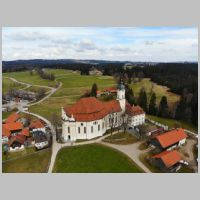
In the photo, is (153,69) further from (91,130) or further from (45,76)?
(91,130)

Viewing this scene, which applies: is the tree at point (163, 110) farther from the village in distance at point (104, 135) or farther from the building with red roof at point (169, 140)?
the building with red roof at point (169, 140)

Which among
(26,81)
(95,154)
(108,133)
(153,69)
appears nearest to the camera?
(95,154)

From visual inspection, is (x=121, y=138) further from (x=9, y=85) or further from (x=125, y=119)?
(x=9, y=85)

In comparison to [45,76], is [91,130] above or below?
below

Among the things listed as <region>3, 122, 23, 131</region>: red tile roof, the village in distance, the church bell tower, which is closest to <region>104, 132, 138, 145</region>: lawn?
the village in distance

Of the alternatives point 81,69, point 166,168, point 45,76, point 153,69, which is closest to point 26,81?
point 45,76

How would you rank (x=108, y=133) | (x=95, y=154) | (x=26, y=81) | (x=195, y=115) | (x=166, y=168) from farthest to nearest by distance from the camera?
(x=26, y=81) → (x=195, y=115) → (x=108, y=133) → (x=95, y=154) → (x=166, y=168)

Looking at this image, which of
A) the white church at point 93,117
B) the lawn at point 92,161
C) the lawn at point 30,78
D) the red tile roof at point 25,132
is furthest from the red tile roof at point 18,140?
the lawn at point 30,78
